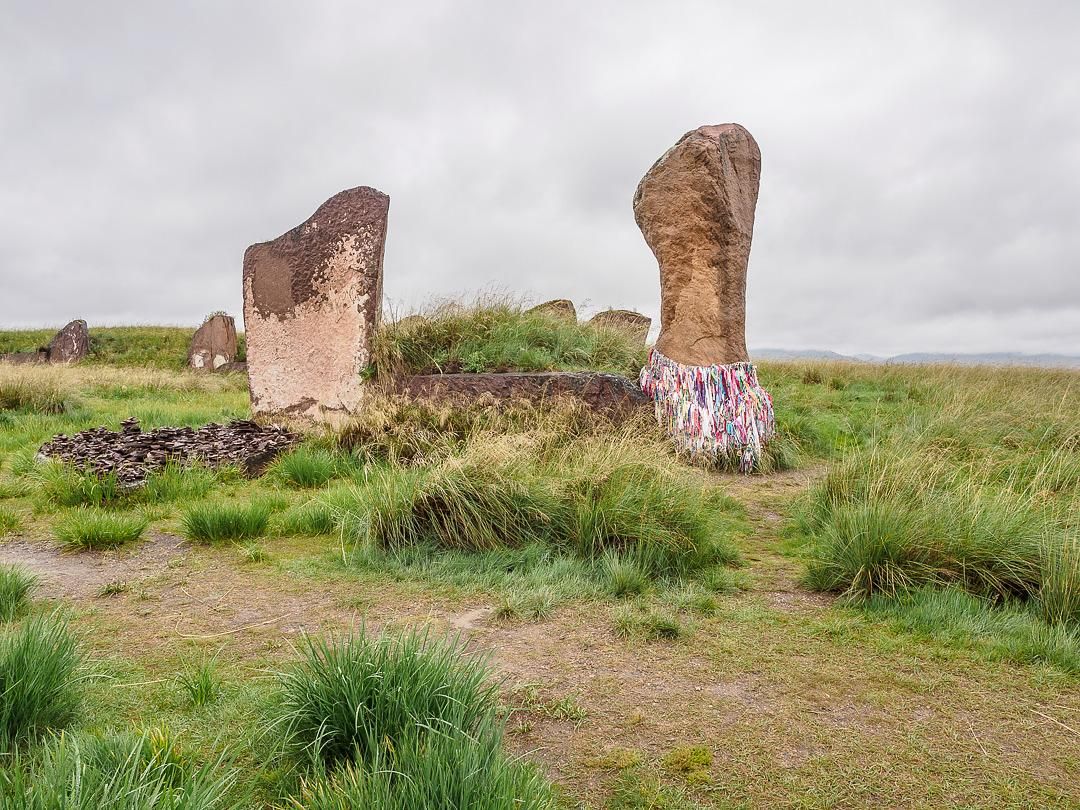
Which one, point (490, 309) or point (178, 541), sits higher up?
point (490, 309)

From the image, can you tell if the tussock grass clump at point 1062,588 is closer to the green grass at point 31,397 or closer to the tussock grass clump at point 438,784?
the tussock grass clump at point 438,784

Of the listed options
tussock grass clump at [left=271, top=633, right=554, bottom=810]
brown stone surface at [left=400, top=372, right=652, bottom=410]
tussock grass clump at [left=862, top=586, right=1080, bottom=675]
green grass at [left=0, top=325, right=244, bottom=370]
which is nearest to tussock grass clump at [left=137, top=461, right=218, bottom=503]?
brown stone surface at [left=400, top=372, right=652, bottom=410]

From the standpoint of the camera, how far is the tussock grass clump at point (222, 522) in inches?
184

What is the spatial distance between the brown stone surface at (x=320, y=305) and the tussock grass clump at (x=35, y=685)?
550 cm

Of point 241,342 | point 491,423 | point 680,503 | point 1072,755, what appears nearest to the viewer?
point 1072,755

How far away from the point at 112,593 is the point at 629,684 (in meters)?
2.72

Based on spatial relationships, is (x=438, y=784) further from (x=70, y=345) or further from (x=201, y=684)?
(x=70, y=345)

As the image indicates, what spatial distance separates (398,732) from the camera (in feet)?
6.41

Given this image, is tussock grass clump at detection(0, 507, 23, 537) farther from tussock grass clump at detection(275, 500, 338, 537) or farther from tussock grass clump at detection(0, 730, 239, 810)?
tussock grass clump at detection(0, 730, 239, 810)

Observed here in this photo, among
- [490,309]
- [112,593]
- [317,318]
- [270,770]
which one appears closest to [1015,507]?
[270,770]

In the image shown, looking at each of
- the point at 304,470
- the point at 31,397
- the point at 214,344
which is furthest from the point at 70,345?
the point at 304,470

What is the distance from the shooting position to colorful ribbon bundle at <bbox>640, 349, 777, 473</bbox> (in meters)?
6.98

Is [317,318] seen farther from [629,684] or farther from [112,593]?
[629,684]

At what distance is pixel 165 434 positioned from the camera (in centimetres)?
699
